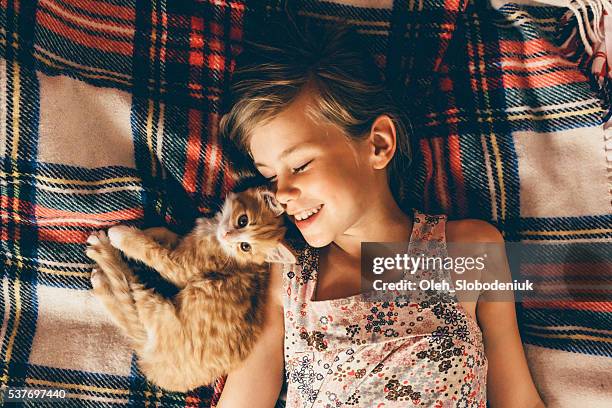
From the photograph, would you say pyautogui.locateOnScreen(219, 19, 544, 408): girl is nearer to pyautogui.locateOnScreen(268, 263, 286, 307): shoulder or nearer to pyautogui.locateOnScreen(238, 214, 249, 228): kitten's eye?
pyautogui.locateOnScreen(268, 263, 286, 307): shoulder

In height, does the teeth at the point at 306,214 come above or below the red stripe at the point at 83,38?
below

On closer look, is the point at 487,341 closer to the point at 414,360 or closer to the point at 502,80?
the point at 414,360

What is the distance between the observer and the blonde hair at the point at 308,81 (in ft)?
4.33

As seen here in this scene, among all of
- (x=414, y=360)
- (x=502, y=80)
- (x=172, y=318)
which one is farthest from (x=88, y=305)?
(x=502, y=80)

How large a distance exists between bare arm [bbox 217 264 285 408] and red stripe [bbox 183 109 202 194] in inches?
13.7

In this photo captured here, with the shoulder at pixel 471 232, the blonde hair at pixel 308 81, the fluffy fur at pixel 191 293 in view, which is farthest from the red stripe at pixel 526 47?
the fluffy fur at pixel 191 293

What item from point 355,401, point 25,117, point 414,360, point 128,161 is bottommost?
point 355,401

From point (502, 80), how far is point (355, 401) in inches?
38.0

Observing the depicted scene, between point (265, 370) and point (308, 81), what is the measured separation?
30.2 inches

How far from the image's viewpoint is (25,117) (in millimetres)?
1354

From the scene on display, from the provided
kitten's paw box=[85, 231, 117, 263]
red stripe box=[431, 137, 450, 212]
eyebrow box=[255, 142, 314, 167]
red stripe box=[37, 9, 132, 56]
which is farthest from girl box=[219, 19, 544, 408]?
kitten's paw box=[85, 231, 117, 263]

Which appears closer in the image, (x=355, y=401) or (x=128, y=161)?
(x=355, y=401)

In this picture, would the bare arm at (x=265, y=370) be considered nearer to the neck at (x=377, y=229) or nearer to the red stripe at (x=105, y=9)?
the neck at (x=377, y=229)

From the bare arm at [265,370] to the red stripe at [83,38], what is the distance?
72 centimetres
